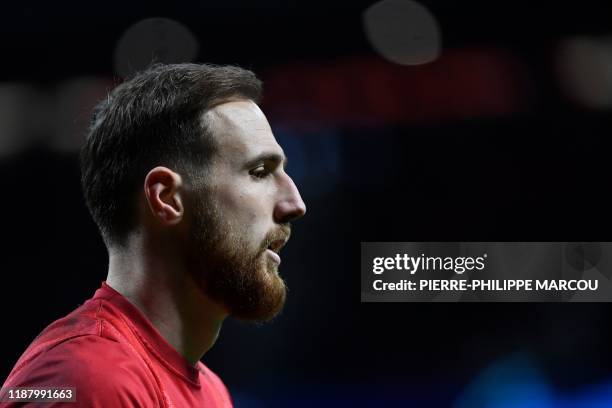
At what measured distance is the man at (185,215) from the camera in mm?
1092

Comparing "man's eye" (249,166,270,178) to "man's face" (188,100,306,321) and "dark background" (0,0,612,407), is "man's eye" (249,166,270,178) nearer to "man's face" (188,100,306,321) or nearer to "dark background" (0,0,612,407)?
"man's face" (188,100,306,321)

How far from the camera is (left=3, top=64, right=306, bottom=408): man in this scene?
3.58ft

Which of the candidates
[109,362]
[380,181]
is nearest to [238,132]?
[109,362]

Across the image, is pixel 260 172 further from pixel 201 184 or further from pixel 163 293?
pixel 163 293

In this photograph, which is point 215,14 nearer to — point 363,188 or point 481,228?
point 363,188

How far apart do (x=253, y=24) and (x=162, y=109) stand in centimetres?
132

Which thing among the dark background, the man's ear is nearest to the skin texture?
the man's ear

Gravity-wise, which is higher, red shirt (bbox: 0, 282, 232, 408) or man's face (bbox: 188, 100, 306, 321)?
man's face (bbox: 188, 100, 306, 321)

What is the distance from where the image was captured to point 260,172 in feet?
3.76

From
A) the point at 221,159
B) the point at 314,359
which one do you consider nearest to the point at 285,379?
the point at 314,359

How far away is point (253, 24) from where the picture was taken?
2.39 meters


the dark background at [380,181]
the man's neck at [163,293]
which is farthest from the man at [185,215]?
the dark background at [380,181]

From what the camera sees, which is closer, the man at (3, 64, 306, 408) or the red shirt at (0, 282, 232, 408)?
the red shirt at (0, 282, 232, 408)

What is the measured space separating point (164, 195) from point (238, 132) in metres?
0.14
